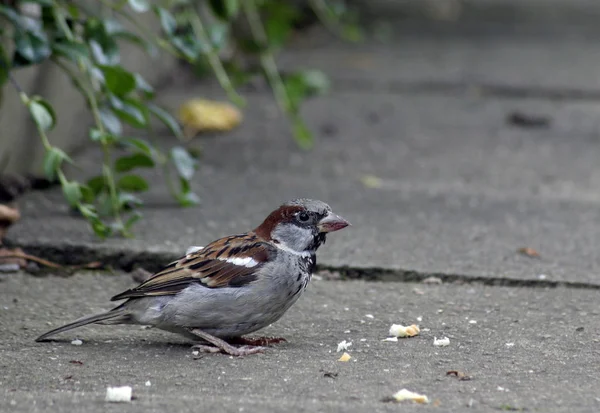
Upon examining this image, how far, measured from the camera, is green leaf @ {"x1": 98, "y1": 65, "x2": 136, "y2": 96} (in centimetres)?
406

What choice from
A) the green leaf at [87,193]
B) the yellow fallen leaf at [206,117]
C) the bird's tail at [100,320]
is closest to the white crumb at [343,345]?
the bird's tail at [100,320]

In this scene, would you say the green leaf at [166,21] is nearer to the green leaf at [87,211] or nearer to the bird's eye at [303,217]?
the green leaf at [87,211]

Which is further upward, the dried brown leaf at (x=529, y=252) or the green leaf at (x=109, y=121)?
the green leaf at (x=109, y=121)

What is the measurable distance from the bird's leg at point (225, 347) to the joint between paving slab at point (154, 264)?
2.91 feet

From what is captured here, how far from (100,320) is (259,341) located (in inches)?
20.8

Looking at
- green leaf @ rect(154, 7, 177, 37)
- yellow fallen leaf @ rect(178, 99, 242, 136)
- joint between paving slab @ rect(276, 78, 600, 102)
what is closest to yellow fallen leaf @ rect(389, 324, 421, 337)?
green leaf @ rect(154, 7, 177, 37)

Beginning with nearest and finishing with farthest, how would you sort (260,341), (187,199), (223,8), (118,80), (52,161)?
(260,341) < (52,161) < (118,80) < (187,199) < (223,8)

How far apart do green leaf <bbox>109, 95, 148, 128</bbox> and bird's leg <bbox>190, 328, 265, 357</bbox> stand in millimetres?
1158

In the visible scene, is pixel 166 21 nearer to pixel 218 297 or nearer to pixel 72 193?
pixel 72 193

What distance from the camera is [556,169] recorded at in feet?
20.0

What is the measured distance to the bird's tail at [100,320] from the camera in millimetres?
3381

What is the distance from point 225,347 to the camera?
3.37m

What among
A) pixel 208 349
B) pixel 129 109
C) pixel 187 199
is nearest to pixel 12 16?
pixel 129 109

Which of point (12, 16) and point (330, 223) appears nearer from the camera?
point (330, 223)
